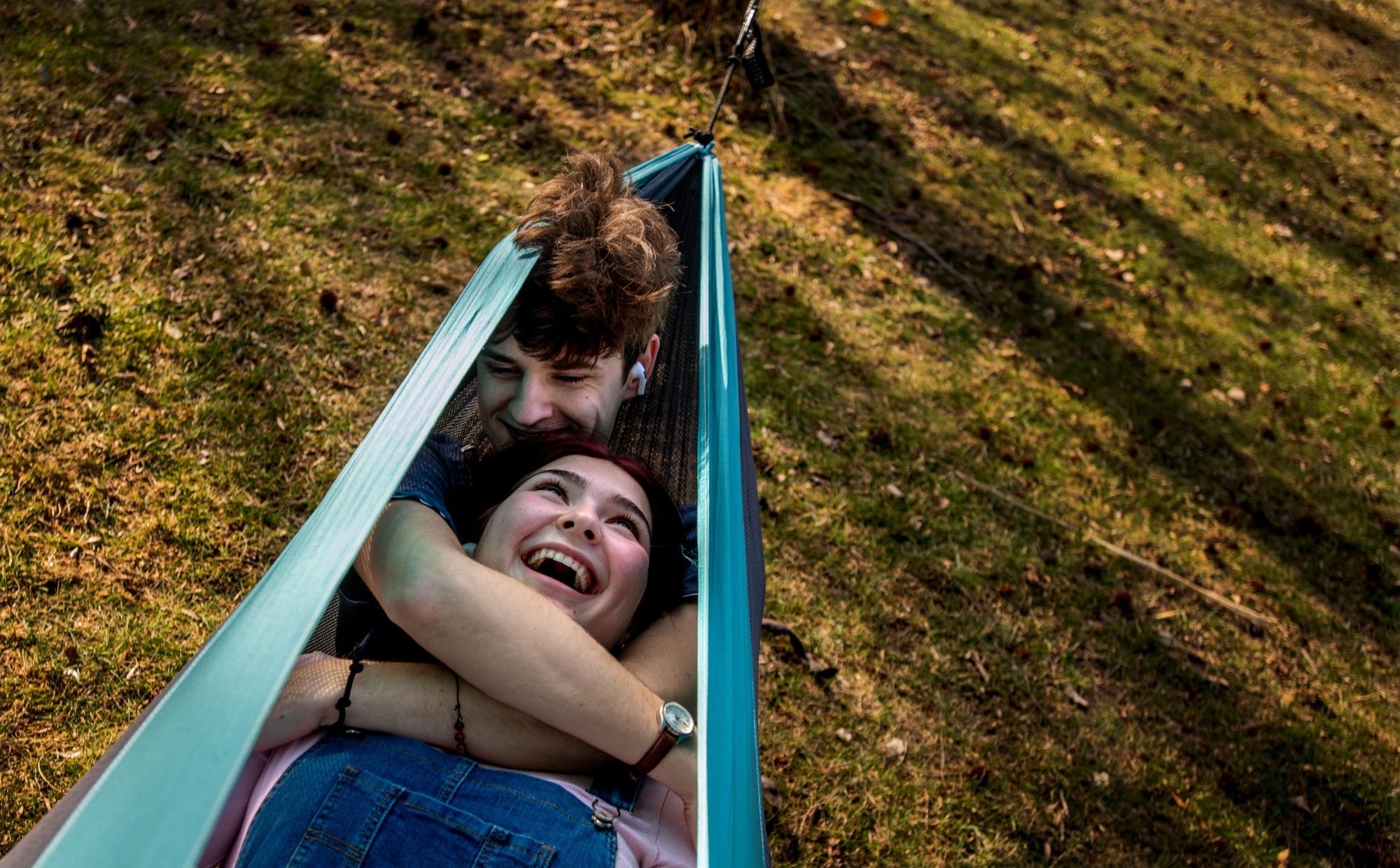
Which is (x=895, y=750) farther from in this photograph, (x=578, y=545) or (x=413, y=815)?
(x=413, y=815)

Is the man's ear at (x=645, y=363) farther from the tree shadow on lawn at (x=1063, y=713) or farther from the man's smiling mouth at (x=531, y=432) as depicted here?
the tree shadow on lawn at (x=1063, y=713)

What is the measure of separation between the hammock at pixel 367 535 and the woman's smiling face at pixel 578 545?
0.15 meters

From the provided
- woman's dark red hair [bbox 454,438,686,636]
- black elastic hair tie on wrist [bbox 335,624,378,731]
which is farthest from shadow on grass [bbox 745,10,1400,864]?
black elastic hair tie on wrist [bbox 335,624,378,731]

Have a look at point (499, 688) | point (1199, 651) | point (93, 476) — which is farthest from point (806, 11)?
point (499, 688)

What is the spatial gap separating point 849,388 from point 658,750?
6.97ft

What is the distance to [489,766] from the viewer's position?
1395 mm

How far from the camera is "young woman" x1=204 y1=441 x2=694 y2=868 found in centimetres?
125

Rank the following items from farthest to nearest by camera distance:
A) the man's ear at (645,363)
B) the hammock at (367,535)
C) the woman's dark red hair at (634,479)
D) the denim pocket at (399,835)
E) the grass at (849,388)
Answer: the grass at (849,388) → the man's ear at (645,363) → the woman's dark red hair at (634,479) → the denim pocket at (399,835) → the hammock at (367,535)

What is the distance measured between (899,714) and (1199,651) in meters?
1.11

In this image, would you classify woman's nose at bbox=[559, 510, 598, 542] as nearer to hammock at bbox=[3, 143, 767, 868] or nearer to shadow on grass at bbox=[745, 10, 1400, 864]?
hammock at bbox=[3, 143, 767, 868]

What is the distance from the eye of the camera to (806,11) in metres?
5.31

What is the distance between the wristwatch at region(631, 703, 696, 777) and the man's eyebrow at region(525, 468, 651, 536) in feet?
1.21

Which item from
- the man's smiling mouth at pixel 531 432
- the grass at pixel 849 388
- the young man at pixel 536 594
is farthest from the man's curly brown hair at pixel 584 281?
the grass at pixel 849 388

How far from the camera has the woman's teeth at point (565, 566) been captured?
1480mm
